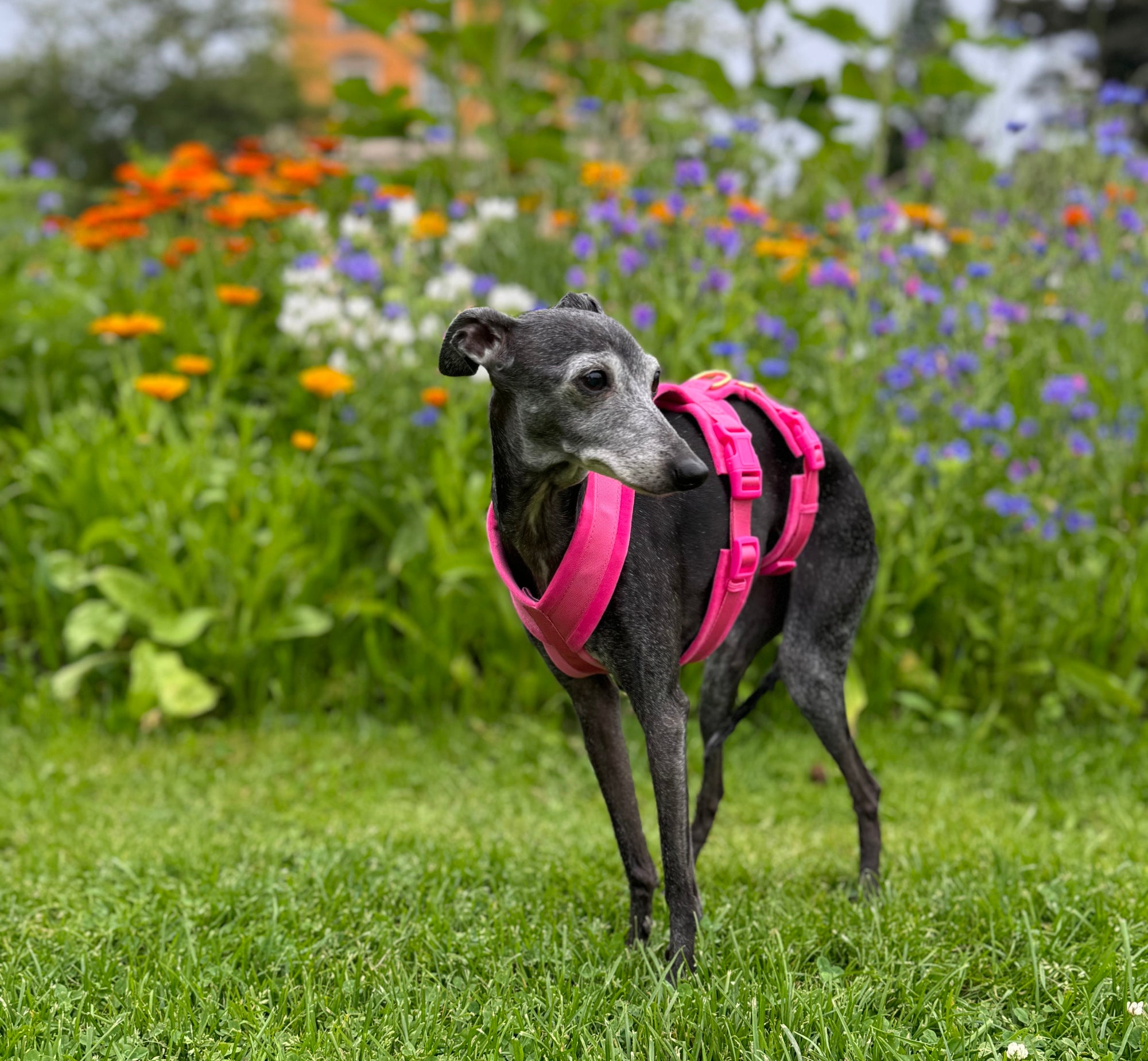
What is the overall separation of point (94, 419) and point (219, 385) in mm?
643

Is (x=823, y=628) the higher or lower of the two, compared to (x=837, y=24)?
lower

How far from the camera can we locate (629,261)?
4816mm

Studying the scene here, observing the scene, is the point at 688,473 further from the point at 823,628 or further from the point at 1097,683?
the point at 1097,683

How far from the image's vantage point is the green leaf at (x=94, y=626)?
4.38 meters

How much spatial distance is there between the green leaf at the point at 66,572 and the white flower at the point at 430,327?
1.78 metres

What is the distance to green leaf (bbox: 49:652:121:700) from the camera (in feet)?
14.4

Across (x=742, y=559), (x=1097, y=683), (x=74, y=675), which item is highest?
(x=742, y=559)

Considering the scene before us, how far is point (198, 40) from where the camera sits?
105 ft

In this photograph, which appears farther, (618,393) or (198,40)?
(198,40)

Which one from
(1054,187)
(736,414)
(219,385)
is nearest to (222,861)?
(736,414)

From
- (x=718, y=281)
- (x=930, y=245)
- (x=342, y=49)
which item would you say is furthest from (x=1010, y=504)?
(x=342, y=49)

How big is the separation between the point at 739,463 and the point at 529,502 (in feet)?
1.60

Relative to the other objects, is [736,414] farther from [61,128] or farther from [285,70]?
[285,70]

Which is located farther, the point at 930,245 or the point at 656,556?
the point at 930,245
